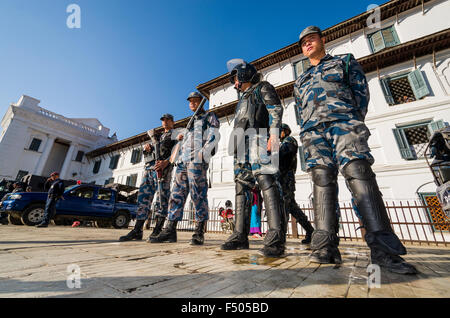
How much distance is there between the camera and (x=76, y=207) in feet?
24.5

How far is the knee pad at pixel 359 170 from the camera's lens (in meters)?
1.39

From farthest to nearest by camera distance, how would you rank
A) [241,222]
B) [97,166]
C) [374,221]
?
[97,166] → [241,222] → [374,221]

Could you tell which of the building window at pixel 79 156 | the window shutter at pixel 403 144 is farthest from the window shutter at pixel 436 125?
the building window at pixel 79 156

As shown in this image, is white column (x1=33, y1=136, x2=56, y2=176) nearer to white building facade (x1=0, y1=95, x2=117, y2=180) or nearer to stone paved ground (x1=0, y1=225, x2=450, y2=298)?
white building facade (x1=0, y1=95, x2=117, y2=180)

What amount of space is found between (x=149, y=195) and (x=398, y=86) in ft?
44.3

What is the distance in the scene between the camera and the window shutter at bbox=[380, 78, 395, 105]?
957cm

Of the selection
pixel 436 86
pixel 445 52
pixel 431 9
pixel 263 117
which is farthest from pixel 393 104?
pixel 263 117

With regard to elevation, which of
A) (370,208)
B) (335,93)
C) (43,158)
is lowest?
(370,208)

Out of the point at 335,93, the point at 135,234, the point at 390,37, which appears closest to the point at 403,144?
the point at 390,37

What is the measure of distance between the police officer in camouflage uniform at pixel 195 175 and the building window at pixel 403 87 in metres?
11.3

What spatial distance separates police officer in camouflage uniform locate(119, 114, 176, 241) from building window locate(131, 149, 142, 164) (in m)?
16.7

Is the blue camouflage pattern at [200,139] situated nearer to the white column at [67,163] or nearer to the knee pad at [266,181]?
the knee pad at [266,181]

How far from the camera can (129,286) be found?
0.80m

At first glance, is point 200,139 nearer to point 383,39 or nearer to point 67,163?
point 383,39
